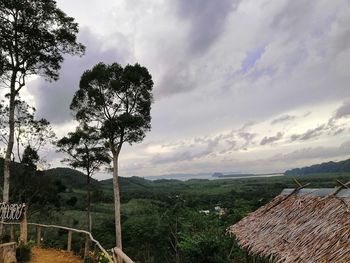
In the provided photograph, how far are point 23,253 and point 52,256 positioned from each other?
1276 mm

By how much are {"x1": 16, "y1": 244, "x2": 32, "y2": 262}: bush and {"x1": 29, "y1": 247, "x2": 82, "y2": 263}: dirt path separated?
22 cm

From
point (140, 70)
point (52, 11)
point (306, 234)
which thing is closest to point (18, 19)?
point (52, 11)

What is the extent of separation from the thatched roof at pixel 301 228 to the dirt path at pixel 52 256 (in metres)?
5.21

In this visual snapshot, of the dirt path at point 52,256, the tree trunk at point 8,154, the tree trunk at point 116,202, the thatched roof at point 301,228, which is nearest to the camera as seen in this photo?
the thatched roof at point 301,228

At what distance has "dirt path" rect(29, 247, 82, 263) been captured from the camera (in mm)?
11656

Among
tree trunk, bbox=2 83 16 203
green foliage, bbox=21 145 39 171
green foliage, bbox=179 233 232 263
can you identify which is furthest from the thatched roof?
green foliage, bbox=21 145 39 171

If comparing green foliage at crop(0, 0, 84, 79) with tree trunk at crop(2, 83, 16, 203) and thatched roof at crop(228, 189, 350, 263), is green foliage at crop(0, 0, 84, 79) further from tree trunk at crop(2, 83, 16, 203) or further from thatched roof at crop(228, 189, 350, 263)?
thatched roof at crop(228, 189, 350, 263)

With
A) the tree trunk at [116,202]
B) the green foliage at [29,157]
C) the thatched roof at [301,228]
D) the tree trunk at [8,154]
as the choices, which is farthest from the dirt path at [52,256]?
the green foliage at [29,157]

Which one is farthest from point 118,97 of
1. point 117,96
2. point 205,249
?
point 205,249

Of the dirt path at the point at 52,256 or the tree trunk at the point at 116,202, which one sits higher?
the tree trunk at the point at 116,202

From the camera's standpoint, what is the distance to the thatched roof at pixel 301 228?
6471 mm

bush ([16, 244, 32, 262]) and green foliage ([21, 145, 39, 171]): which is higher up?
green foliage ([21, 145, 39, 171])

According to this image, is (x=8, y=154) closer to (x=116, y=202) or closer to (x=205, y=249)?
(x=116, y=202)

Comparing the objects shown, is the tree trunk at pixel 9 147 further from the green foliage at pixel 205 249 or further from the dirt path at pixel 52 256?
the green foliage at pixel 205 249
